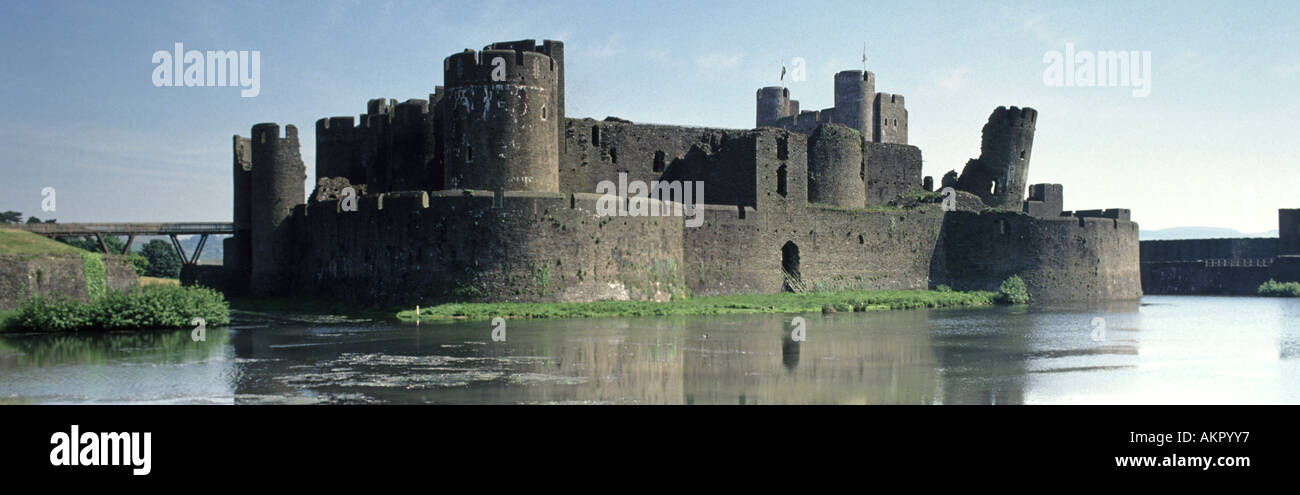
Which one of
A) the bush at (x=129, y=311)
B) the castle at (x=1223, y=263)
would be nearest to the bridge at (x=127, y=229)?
the bush at (x=129, y=311)

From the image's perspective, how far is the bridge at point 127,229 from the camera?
137 ft

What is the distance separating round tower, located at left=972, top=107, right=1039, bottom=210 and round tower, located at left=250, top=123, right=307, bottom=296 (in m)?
30.8

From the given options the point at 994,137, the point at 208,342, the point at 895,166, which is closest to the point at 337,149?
the point at 208,342

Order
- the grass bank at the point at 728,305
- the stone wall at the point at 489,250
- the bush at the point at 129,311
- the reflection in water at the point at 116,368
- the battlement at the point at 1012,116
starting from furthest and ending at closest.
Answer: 1. the battlement at the point at 1012,116
2. the stone wall at the point at 489,250
3. the grass bank at the point at 728,305
4. the bush at the point at 129,311
5. the reflection in water at the point at 116,368

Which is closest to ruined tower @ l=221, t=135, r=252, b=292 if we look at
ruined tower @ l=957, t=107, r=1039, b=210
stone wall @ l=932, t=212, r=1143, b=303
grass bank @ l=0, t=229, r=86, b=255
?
grass bank @ l=0, t=229, r=86, b=255

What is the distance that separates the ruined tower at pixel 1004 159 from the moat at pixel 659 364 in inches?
865

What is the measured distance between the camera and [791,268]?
44.5 metres

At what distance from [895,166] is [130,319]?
119ft

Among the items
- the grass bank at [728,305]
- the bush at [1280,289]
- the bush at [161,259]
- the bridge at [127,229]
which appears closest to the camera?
the grass bank at [728,305]

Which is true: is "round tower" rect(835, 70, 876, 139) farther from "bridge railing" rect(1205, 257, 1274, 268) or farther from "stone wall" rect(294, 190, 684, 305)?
"stone wall" rect(294, 190, 684, 305)

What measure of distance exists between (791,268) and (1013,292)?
395 inches

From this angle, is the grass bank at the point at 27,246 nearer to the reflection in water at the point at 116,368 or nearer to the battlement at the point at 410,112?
the reflection in water at the point at 116,368

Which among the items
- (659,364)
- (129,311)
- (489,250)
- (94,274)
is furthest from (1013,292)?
(94,274)

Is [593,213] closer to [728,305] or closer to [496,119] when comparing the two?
[496,119]
